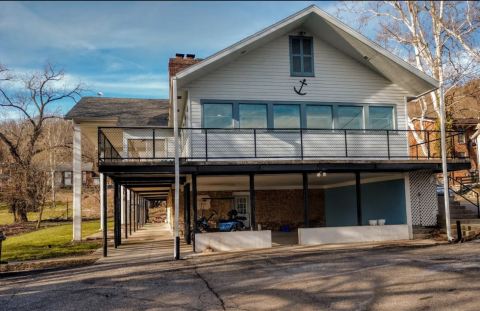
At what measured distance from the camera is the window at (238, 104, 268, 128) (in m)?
15.8

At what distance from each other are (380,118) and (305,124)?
3.00 m

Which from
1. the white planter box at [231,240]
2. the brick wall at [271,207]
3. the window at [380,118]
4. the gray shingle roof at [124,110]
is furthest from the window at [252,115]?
the gray shingle roof at [124,110]

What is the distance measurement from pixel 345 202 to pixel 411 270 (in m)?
11.1

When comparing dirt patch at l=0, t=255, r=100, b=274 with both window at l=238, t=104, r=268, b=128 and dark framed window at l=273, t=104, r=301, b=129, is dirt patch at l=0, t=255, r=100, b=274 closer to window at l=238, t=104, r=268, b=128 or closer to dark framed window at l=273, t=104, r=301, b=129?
window at l=238, t=104, r=268, b=128

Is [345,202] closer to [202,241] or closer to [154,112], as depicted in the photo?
[202,241]

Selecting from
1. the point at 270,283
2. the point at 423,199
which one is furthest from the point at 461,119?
the point at 270,283

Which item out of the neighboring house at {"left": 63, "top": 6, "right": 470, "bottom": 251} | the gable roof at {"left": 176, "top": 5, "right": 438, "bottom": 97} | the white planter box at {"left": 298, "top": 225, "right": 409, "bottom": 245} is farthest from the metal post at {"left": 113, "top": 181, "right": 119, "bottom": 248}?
the white planter box at {"left": 298, "top": 225, "right": 409, "bottom": 245}

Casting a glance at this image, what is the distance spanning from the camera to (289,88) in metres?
16.3

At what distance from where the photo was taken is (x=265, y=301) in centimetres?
741

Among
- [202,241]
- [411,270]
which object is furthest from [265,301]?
[202,241]

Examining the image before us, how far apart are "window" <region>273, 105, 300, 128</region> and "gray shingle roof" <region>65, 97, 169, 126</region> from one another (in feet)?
24.2

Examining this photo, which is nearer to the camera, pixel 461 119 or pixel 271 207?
pixel 271 207

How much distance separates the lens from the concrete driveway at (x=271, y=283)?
7.27 metres

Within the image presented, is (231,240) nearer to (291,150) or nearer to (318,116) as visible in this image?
(291,150)
